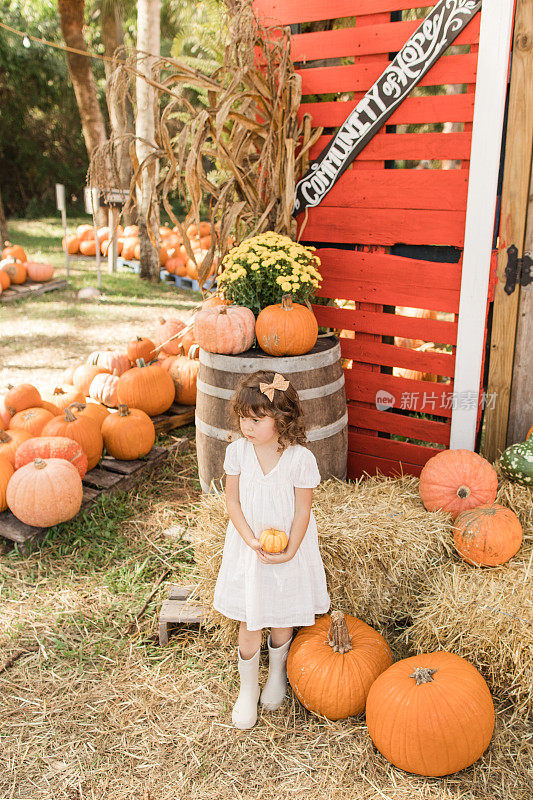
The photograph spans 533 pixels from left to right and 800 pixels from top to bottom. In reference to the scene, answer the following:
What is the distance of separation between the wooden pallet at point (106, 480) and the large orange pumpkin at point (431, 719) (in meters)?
2.21

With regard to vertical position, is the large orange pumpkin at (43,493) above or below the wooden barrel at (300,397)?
below

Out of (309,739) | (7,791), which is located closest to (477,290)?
(309,739)

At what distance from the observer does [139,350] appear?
540 centimetres

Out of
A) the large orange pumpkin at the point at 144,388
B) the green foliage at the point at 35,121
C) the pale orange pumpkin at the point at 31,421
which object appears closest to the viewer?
the pale orange pumpkin at the point at 31,421

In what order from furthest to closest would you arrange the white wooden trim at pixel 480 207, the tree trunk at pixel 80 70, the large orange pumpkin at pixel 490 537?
the tree trunk at pixel 80 70, the white wooden trim at pixel 480 207, the large orange pumpkin at pixel 490 537

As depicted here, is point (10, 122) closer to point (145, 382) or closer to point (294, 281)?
point (145, 382)

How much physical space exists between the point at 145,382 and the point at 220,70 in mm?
2195

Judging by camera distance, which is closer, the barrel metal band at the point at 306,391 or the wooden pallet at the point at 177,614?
the wooden pallet at the point at 177,614

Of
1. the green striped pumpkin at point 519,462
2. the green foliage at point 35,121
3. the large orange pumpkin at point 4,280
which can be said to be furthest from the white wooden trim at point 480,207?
the green foliage at point 35,121

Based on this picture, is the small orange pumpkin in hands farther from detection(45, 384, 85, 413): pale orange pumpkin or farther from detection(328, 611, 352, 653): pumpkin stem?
detection(45, 384, 85, 413): pale orange pumpkin

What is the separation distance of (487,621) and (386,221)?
2197 mm

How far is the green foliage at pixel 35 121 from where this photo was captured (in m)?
20.3

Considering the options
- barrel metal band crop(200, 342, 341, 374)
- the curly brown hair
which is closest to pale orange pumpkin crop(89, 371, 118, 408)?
barrel metal band crop(200, 342, 341, 374)

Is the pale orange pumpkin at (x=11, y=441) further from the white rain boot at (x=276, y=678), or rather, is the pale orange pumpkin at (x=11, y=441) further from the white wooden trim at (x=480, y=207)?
the white wooden trim at (x=480, y=207)
